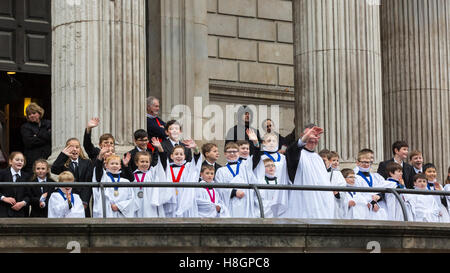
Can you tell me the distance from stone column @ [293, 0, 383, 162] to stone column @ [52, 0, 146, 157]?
4.10 metres

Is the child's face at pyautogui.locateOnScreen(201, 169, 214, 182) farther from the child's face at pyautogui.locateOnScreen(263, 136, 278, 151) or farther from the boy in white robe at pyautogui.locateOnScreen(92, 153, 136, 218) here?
the boy in white robe at pyautogui.locateOnScreen(92, 153, 136, 218)

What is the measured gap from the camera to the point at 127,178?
2009 cm

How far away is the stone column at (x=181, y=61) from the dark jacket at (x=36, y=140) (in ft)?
21.0

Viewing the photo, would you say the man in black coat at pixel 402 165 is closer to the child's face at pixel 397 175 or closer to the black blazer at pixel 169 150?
the child's face at pixel 397 175

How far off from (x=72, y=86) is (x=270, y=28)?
10705 mm

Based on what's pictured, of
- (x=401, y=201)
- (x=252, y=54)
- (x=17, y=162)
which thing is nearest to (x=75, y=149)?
(x=17, y=162)

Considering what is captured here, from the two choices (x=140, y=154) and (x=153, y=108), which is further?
(x=153, y=108)

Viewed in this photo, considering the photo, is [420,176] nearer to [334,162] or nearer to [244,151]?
[334,162]

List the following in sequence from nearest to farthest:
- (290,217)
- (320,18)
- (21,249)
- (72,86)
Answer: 1. (21,249)
2. (290,217)
3. (72,86)
4. (320,18)

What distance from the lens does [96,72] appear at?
2258cm

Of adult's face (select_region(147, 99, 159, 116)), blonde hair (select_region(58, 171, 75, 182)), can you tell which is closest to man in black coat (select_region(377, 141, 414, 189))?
adult's face (select_region(147, 99, 159, 116))

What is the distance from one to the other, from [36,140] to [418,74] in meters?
10.3
